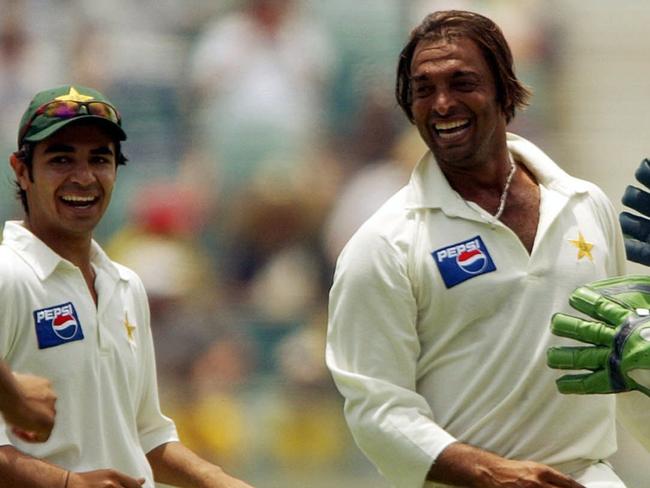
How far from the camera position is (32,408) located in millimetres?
2564

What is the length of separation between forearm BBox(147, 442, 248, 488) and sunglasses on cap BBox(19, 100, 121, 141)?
0.80 metres

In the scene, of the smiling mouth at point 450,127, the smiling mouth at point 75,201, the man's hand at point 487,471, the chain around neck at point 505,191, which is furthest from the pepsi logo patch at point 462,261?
the smiling mouth at point 75,201

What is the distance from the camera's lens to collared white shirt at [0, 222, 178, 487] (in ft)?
10.7

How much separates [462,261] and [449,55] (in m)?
0.47

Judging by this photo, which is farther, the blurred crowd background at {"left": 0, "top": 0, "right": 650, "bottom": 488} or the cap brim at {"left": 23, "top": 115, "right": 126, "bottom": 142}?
the blurred crowd background at {"left": 0, "top": 0, "right": 650, "bottom": 488}

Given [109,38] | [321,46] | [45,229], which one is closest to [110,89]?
[109,38]

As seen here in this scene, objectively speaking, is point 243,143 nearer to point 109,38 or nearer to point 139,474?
point 109,38

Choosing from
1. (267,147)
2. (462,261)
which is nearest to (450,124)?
(462,261)

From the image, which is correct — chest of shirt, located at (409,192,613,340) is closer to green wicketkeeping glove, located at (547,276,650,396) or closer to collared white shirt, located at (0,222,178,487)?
green wicketkeeping glove, located at (547,276,650,396)

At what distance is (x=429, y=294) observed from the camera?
328 centimetres

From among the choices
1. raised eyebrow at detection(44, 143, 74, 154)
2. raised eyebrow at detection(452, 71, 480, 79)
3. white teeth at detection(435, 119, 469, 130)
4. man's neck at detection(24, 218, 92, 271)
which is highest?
raised eyebrow at detection(452, 71, 480, 79)

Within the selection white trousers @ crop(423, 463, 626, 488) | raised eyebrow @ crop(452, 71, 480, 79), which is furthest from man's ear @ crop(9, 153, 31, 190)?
white trousers @ crop(423, 463, 626, 488)

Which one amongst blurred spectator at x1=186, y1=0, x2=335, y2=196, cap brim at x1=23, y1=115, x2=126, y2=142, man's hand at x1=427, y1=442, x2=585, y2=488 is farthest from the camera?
blurred spectator at x1=186, y1=0, x2=335, y2=196

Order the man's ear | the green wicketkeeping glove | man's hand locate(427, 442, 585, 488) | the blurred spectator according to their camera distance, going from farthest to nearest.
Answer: the blurred spectator
the man's ear
man's hand locate(427, 442, 585, 488)
the green wicketkeeping glove
